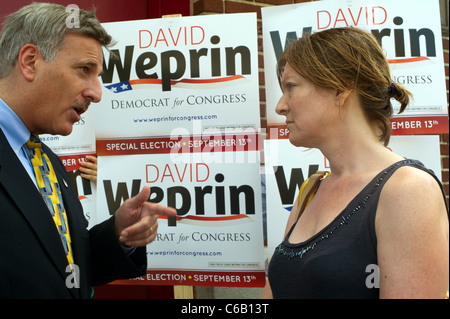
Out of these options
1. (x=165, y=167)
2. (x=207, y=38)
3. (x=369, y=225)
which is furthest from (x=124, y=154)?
(x=369, y=225)

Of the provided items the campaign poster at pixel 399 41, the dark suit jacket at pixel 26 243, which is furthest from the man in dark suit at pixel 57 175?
the campaign poster at pixel 399 41

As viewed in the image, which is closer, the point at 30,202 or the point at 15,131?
the point at 30,202

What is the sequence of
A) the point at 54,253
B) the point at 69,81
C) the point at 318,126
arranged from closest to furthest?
1. the point at 54,253
2. the point at 318,126
3. the point at 69,81

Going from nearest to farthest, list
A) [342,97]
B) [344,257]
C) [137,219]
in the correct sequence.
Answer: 1. [344,257]
2. [342,97]
3. [137,219]

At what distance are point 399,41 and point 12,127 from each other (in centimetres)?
158

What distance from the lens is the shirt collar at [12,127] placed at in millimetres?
1509

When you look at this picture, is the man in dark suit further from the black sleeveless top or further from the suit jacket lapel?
the black sleeveless top

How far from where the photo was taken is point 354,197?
1381 mm

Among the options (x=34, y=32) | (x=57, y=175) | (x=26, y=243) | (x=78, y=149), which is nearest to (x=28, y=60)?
(x=34, y=32)

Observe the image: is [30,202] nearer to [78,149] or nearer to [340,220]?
[340,220]

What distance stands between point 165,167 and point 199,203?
0.73 ft

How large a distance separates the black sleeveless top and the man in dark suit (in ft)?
1.28

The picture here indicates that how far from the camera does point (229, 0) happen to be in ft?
9.16

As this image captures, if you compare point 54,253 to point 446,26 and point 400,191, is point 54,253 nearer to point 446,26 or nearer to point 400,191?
point 400,191
